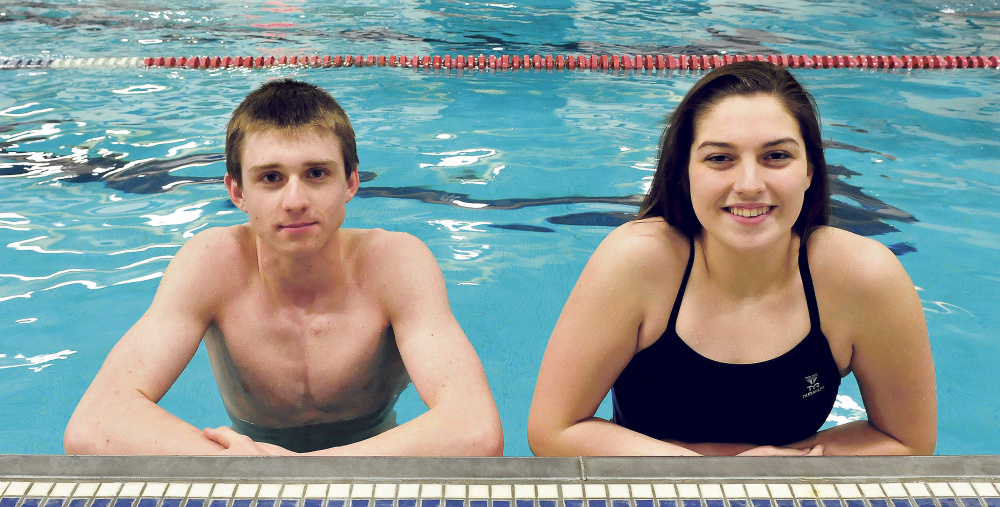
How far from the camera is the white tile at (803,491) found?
51.8 inches

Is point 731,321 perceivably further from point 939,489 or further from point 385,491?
point 385,491

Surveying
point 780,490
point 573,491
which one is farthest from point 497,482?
point 780,490

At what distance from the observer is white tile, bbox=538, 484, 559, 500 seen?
1.31 m

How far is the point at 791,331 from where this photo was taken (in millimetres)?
2014

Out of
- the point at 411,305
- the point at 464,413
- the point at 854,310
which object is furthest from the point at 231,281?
the point at 854,310

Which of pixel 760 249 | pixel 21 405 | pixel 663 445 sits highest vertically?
pixel 760 249

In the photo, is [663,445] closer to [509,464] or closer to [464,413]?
[464,413]

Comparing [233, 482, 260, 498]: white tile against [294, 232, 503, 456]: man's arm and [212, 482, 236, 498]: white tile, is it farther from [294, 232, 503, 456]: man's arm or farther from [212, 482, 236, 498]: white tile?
[294, 232, 503, 456]: man's arm

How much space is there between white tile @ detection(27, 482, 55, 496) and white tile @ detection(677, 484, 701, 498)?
104 cm

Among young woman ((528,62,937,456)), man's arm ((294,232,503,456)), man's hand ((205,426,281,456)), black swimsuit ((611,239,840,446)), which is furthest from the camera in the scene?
black swimsuit ((611,239,840,446))

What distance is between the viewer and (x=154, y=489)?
1316 millimetres

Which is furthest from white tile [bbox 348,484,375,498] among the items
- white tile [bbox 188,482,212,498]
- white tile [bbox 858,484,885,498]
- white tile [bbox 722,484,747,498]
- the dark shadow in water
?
the dark shadow in water

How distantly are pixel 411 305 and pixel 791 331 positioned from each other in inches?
39.5

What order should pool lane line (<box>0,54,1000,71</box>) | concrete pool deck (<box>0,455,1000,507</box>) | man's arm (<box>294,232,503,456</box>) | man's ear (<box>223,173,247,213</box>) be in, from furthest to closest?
pool lane line (<box>0,54,1000,71</box>) < man's ear (<box>223,173,247,213</box>) < man's arm (<box>294,232,503,456</box>) < concrete pool deck (<box>0,455,1000,507</box>)
